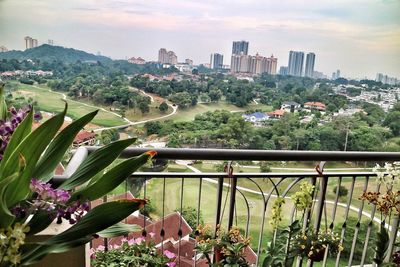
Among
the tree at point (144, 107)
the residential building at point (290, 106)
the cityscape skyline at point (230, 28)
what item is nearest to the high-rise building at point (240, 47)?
the cityscape skyline at point (230, 28)

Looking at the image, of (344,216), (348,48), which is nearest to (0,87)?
(344,216)

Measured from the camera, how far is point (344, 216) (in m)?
2.16

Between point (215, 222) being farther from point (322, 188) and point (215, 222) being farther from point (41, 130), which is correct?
point (41, 130)

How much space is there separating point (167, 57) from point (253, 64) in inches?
62.8

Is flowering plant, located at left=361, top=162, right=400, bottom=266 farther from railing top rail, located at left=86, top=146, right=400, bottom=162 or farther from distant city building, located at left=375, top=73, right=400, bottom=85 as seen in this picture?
distant city building, located at left=375, top=73, right=400, bottom=85

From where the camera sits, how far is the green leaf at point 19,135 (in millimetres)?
773

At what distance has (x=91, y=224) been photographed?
0.84 metres

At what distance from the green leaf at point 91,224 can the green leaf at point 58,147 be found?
15cm

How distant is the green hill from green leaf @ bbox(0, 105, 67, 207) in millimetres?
3666

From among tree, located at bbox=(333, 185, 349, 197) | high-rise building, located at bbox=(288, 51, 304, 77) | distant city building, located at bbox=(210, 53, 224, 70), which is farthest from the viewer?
high-rise building, located at bbox=(288, 51, 304, 77)

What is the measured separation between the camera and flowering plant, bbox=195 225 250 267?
177 cm

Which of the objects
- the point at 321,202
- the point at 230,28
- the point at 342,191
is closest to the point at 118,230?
the point at 321,202

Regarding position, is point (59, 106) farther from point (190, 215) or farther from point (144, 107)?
point (144, 107)

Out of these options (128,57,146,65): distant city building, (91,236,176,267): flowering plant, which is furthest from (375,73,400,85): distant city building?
(91,236,176,267): flowering plant
